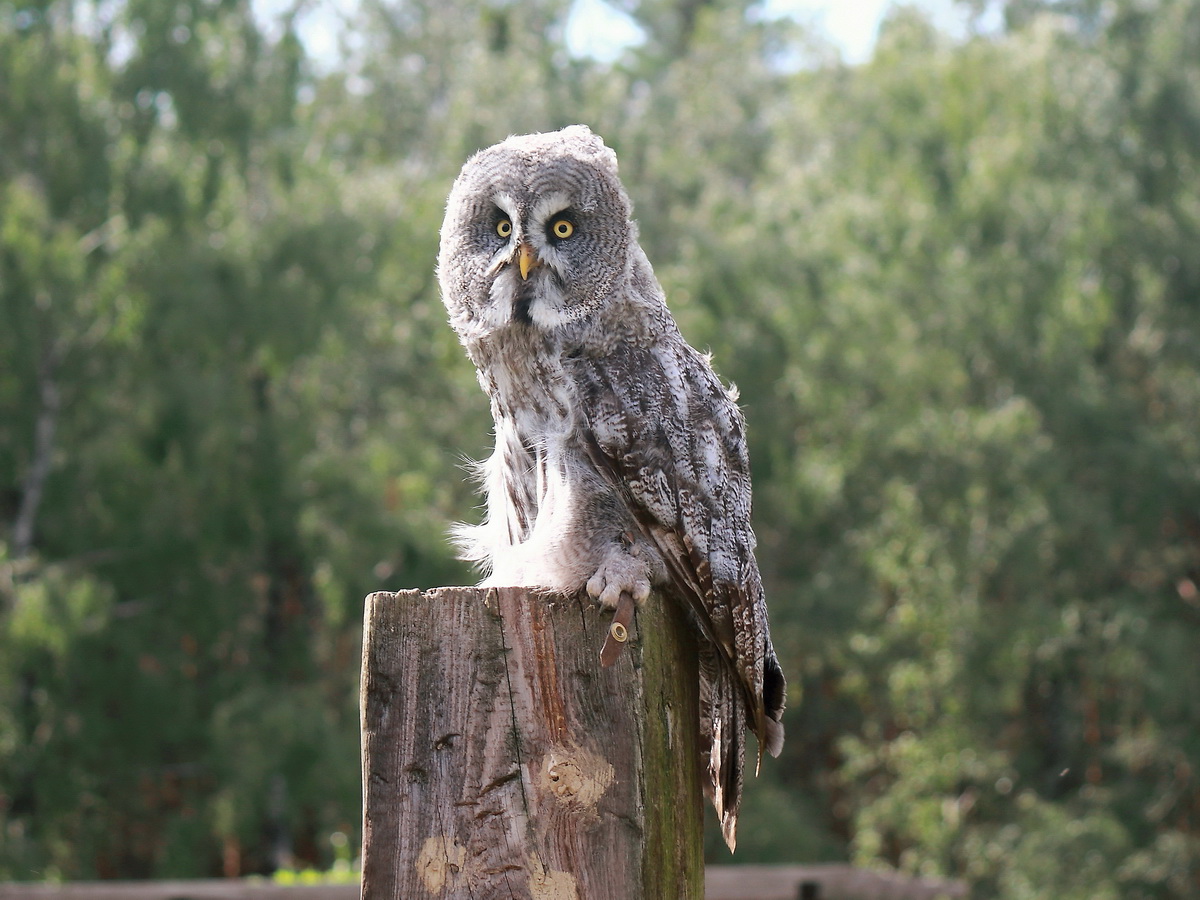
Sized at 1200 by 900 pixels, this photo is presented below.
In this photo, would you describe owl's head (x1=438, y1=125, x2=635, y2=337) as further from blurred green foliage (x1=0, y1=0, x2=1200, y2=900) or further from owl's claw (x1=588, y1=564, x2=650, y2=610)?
blurred green foliage (x1=0, y1=0, x2=1200, y2=900)

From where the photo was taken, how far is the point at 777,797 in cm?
1417

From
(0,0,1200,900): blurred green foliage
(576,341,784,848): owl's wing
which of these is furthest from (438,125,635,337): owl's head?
(0,0,1200,900): blurred green foliage

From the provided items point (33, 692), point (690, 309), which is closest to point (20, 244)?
point (33, 692)

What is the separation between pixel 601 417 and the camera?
2844 millimetres

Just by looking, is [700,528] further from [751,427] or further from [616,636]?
[751,427]

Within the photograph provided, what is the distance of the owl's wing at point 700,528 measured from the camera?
2787mm

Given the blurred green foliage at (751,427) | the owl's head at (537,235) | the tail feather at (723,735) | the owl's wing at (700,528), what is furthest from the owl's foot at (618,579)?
the blurred green foliage at (751,427)

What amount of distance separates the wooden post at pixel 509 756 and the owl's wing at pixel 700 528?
518 millimetres

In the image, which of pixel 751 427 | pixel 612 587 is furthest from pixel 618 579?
pixel 751 427

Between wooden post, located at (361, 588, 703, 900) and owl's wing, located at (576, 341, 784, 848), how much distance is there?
0.52 meters

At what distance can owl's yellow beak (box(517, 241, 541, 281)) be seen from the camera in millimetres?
2973

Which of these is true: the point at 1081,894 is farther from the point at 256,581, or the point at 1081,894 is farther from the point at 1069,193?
the point at 256,581

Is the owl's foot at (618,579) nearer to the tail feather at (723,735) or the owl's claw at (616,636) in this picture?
the owl's claw at (616,636)

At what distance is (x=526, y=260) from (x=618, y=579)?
807 millimetres
